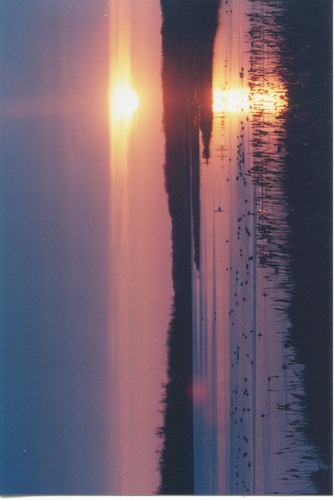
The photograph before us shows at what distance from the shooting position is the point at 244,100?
1.02 m

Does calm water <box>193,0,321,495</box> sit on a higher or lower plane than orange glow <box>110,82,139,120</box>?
lower

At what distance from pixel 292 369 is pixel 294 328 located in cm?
10

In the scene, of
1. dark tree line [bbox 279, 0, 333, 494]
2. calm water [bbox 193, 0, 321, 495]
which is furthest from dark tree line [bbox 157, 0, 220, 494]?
dark tree line [bbox 279, 0, 333, 494]

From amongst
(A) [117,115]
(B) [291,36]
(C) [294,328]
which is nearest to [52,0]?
(A) [117,115]

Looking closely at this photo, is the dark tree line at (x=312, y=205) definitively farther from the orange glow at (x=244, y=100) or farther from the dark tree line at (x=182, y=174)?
the dark tree line at (x=182, y=174)

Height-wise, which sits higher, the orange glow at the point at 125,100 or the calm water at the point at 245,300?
the orange glow at the point at 125,100

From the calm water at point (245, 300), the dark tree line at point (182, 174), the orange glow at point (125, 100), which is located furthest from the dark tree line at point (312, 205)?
the orange glow at point (125, 100)

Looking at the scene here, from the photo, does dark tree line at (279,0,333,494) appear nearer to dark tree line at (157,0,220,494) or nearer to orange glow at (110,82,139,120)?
dark tree line at (157,0,220,494)

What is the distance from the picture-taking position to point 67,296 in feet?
3.35

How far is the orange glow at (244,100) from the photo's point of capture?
1.02 meters

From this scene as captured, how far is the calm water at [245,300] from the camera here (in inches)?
39.8

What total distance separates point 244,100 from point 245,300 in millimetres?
481

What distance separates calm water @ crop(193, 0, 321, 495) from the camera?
1.01 meters

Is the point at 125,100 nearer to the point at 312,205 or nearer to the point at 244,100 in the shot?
the point at 244,100
